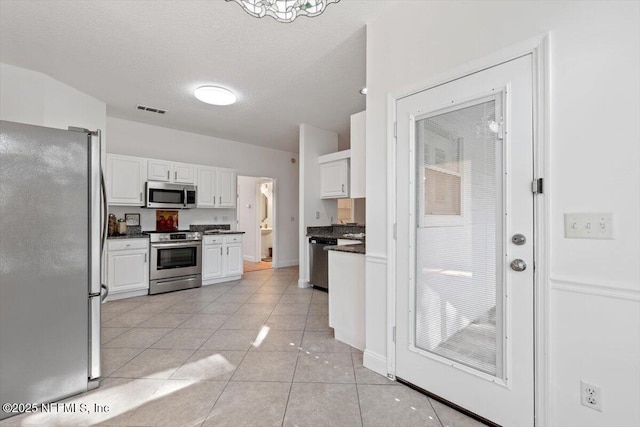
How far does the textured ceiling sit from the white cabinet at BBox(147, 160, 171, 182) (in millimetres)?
865

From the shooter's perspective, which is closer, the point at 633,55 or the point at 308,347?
the point at 633,55

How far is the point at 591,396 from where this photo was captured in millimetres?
1246

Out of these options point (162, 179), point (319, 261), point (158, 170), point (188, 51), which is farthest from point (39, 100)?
point (319, 261)

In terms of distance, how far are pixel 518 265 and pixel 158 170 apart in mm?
4885

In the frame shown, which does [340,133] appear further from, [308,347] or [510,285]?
[510,285]

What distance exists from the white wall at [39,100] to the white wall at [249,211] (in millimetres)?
3991

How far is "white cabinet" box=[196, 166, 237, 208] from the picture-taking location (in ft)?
16.4

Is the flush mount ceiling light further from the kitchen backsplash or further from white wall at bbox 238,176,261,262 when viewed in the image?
white wall at bbox 238,176,261,262

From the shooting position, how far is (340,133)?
5473mm

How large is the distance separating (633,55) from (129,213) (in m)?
5.64

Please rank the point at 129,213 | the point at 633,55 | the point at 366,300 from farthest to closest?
the point at 129,213 < the point at 366,300 < the point at 633,55

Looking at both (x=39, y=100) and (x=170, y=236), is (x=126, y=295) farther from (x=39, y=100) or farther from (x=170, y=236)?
(x=39, y=100)

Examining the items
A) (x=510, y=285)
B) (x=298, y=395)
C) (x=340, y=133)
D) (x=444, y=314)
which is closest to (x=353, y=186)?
(x=444, y=314)

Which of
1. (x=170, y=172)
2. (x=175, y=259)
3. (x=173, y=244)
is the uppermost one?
(x=170, y=172)
